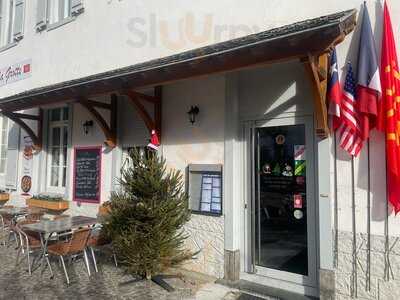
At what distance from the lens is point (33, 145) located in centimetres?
918

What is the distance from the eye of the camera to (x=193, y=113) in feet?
20.0

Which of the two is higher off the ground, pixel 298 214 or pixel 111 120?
pixel 111 120

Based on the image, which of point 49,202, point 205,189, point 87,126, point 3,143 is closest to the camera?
point 205,189

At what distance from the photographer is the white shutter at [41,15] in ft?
30.9

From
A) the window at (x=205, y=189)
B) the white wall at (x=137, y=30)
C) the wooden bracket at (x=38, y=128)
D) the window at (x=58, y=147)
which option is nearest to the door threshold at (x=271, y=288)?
the window at (x=205, y=189)

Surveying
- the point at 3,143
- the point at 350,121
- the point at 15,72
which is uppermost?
the point at 15,72

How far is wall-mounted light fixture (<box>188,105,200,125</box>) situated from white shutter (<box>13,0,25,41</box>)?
258 inches

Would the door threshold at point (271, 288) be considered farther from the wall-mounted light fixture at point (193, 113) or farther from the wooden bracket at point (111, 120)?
the wooden bracket at point (111, 120)

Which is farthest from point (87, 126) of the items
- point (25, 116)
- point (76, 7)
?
point (76, 7)

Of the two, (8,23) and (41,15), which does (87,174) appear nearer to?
(41,15)

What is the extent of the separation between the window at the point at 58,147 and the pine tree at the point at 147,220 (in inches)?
140

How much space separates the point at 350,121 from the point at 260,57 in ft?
4.16

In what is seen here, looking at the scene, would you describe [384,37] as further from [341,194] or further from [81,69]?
[81,69]

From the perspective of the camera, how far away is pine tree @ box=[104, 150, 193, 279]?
17.6 feet
